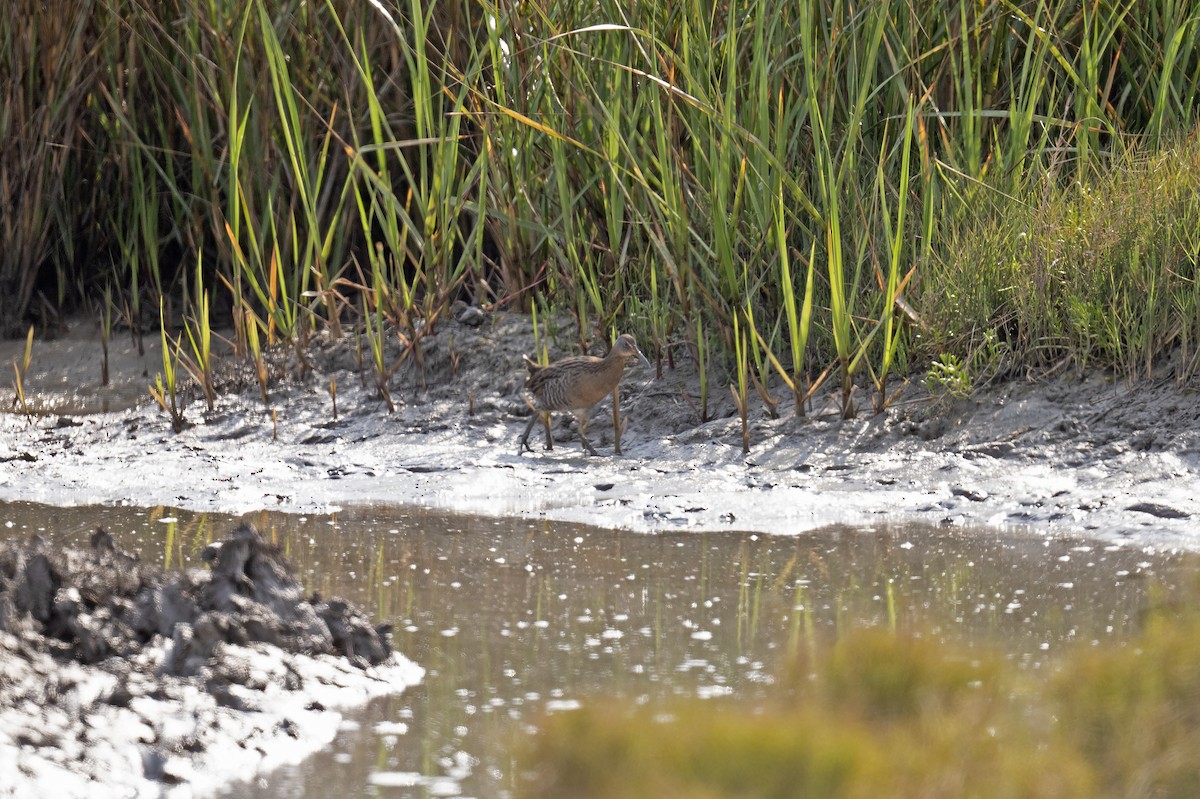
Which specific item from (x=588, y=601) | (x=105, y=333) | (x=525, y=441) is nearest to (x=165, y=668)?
(x=588, y=601)

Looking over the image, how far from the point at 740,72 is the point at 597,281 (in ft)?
3.09

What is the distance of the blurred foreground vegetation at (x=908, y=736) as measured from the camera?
1940 millimetres

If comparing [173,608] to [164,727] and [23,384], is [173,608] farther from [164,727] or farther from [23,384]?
[23,384]

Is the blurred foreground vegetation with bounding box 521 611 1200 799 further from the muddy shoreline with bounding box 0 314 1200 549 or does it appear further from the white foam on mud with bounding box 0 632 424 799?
the muddy shoreline with bounding box 0 314 1200 549

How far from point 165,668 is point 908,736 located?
4.33 ft

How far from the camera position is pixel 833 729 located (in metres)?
2.05

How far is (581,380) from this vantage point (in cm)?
524

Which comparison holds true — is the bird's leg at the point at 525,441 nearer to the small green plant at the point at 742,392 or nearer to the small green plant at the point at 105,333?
the small green plant at the point at 742,392

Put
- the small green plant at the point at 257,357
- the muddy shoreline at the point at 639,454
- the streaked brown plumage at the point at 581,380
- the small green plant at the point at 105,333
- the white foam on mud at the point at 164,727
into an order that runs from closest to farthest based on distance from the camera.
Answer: the white foam on mud at the point at 164,727, the muddy shoreline at the point at 639,454, the streaked brown plumage at the point at 581,380, the small green plant at the point at 257,357, the small green plant at the point at 105,333

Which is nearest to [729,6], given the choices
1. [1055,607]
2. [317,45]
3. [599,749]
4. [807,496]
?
[807,496]

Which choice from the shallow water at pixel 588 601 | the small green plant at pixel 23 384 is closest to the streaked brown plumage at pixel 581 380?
the shallow water at pixel 588 601

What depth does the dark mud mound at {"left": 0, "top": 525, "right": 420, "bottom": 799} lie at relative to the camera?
2.40 metres

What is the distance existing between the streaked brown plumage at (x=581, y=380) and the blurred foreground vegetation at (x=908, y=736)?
8.51ft

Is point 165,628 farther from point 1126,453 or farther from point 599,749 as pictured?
point 1126,453
